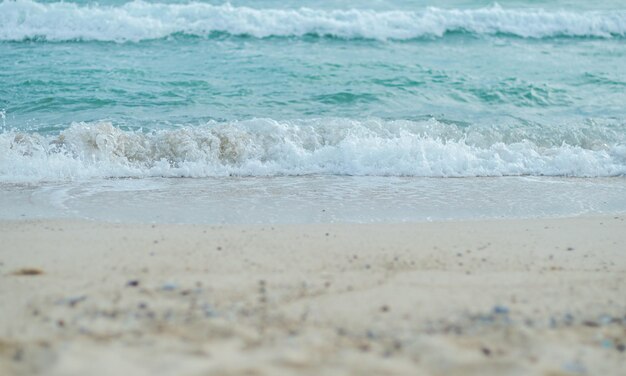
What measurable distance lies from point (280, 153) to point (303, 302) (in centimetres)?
440

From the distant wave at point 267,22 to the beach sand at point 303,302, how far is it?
10.6 meters

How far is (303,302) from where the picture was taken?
3248 millimetres

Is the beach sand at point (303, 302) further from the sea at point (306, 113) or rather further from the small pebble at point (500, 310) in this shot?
the sea at point (306, 113)

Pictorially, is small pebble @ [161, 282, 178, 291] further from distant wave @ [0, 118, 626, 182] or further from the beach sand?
distant wave @ [0, 118, 626, 182]

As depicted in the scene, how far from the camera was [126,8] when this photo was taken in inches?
638

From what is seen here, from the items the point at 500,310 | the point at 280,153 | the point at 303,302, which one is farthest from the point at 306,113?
the point at 500,310

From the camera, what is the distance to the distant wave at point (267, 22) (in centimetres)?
1450

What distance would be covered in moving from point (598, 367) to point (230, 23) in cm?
1330

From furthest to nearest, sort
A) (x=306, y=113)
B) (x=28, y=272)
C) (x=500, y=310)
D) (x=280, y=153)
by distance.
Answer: (x=306, y=113), (x=280, y=153), (x=28, y=272), (x=500, y=310)

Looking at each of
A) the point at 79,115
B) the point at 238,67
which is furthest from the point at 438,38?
the point at 79,115

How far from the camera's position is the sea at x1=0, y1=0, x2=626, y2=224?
6.07m

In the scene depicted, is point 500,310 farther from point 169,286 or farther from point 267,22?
point 267,22

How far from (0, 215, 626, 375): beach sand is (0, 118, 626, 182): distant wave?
7.42 feet

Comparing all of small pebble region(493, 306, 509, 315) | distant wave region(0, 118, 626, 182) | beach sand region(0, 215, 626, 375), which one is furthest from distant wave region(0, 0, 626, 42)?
small pebble region(493, 306, 509, 315)
